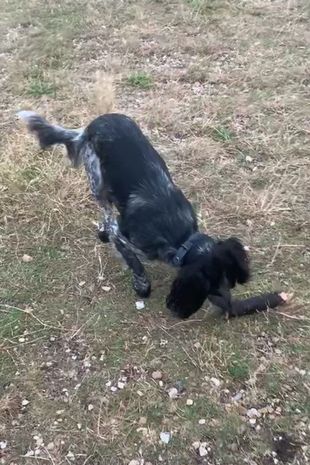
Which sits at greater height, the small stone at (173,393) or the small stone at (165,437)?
the small stone at (173,393)

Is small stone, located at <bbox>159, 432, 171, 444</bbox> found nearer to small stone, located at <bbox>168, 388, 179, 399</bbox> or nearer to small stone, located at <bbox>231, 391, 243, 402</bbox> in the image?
small stone, located at <bbox>168, 388, 179, 399</bbox>

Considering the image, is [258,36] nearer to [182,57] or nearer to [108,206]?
[182,57]


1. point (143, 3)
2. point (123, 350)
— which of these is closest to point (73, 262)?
point (123, 350)

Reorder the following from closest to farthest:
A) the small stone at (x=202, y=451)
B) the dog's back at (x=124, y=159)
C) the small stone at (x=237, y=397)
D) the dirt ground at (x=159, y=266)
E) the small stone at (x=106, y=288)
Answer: the small stone at (x=202, y=451)
the dirt ground at (x=159, y=266)
the small stone at (x=237, y=397)
the dog's back at (x=124, y=159)
the small stone at (x=106, y=288)

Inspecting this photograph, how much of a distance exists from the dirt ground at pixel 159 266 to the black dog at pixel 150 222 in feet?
0.93

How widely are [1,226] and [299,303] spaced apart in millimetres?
2007

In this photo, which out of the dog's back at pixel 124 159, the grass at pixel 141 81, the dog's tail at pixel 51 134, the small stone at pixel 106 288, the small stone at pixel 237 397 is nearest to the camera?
the small stone at pixel 237 397

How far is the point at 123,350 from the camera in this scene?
3430mm

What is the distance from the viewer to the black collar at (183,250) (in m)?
3.17

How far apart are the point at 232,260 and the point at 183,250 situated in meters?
0.29

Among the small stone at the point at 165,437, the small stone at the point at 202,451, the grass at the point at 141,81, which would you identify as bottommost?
the small stone at the point at 202,451

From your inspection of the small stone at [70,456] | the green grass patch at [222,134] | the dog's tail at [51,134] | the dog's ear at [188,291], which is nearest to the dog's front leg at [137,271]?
the dog's ear at [188,291]

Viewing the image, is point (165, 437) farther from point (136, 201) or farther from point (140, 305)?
point (136, 201)

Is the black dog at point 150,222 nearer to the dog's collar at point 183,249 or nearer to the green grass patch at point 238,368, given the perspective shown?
the dog's collar at point 183,249
